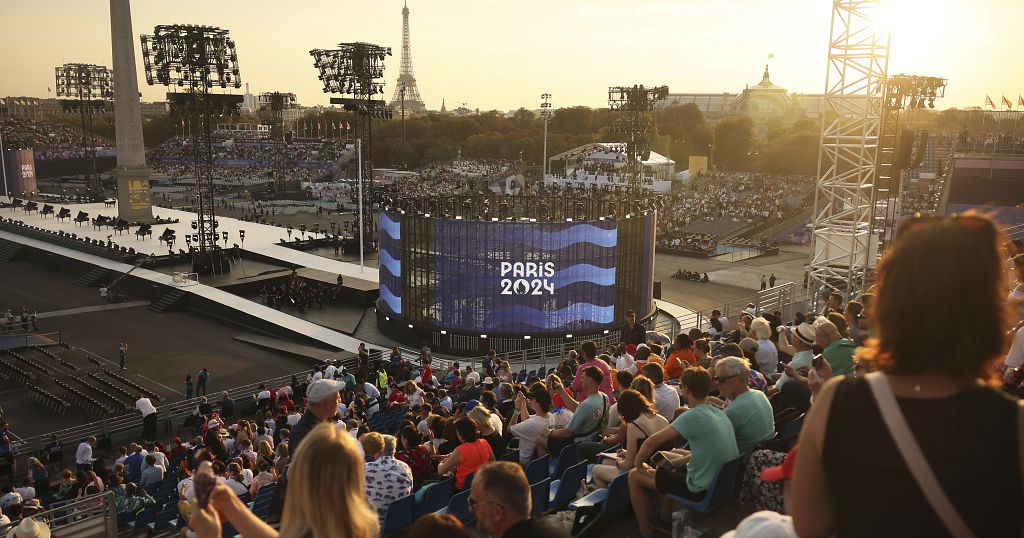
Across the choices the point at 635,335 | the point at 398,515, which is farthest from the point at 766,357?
the point at 635,335

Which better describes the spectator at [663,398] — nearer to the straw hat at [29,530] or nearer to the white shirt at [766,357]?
the white shirt at [766,357]

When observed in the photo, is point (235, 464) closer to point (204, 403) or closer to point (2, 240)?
point (204, 403)

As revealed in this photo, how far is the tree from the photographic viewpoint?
93.4 meters

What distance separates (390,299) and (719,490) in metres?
22.4

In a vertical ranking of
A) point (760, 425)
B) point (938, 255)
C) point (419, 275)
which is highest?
point (938, 255)

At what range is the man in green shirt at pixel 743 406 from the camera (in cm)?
584

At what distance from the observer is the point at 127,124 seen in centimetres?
4634

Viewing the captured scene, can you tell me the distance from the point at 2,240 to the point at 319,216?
68.8ft

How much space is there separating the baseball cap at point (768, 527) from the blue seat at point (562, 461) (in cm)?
489

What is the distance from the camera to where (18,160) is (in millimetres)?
69375

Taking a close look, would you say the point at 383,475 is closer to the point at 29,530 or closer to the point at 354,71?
the point at 29,530

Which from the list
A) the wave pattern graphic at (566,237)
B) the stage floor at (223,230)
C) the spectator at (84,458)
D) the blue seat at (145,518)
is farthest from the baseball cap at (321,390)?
the stage floor at (223,230)

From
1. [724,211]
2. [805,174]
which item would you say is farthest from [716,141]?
[724,211]

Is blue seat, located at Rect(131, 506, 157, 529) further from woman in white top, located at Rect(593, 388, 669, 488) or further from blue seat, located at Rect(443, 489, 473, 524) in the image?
woman in white top, located at Rect(593, 388, 669, 488)
